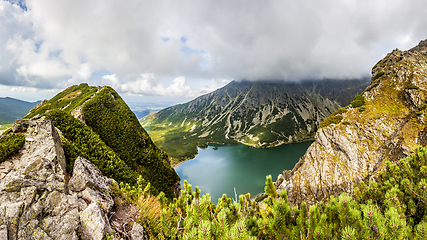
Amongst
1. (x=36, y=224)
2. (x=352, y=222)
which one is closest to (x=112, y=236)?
(x=36, y=224)

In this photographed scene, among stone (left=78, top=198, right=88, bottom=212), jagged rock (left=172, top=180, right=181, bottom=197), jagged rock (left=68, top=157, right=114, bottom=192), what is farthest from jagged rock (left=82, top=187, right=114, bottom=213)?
jagged rock (left=172, top=180, right=181, bottom=197)

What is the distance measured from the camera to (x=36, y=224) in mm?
4168

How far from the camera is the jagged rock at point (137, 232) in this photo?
16.9 ft

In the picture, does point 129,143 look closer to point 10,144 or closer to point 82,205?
point 10,144

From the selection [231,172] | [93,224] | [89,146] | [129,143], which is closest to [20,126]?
[89,146]

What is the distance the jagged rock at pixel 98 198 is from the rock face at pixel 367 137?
33.8 m

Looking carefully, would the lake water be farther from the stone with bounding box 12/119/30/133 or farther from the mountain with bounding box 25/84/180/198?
the stone with bounding box 12/119/30/133

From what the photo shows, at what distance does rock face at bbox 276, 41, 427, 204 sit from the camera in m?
26.2

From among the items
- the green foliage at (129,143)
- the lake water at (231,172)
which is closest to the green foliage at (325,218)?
the green foliage at (129,143)

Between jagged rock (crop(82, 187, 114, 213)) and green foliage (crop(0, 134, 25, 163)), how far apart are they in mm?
4102

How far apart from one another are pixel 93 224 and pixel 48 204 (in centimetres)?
155

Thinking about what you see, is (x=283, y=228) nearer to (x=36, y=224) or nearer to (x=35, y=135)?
(x=36, y=224)

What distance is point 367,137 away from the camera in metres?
29.5

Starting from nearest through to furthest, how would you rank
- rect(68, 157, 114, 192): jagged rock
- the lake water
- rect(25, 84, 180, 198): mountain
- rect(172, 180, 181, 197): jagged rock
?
rect(68, 157, 114, 192): jagged rock, rect(25, 84, 180, 198): mountain, rect(172, 180, 181, 197): jagged rock, the lake water
